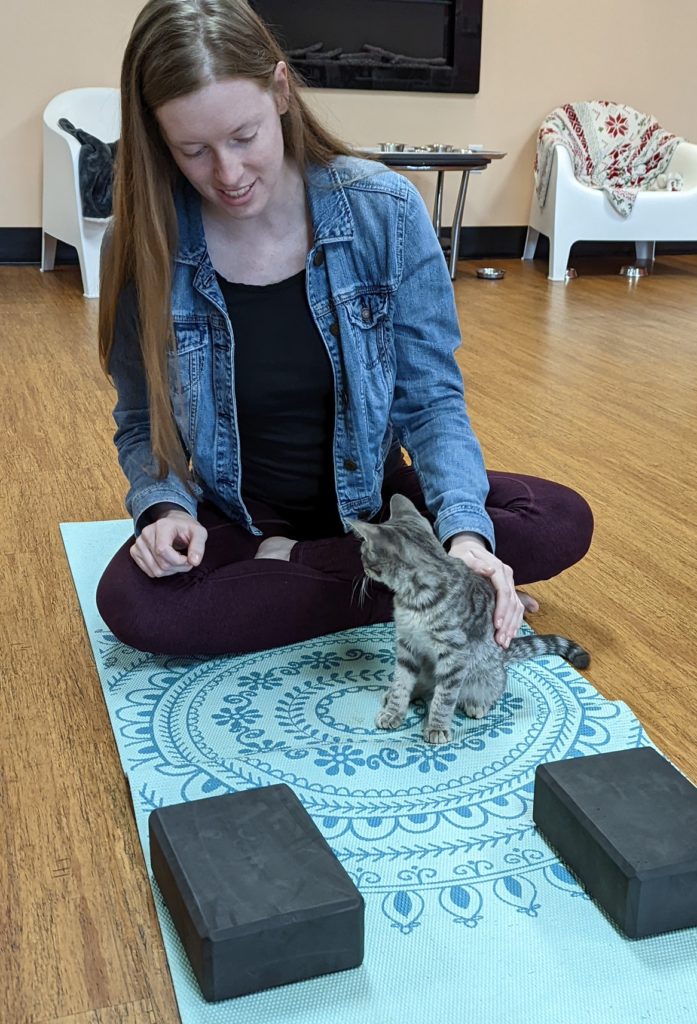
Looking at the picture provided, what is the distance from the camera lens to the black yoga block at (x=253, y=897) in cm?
111

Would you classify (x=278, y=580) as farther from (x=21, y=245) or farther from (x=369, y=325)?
(x=21, y=245)

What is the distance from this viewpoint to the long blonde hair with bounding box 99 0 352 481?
144 cm

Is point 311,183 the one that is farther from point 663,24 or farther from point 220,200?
point 663,24

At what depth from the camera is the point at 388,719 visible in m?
1.60

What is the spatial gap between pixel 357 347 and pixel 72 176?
3589 millimetres

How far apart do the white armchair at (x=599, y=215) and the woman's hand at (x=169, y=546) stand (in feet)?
14.2

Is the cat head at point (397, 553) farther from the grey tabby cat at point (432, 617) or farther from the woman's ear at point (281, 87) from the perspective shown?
the woman's ear at point (281, 87)

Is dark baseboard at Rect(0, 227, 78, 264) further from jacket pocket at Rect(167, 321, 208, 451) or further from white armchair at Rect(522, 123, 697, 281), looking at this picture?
jacket pocket at Rect(167, 321, 208, 451)

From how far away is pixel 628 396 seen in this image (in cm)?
348

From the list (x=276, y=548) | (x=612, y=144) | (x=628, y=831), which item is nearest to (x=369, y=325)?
(x=276, y=548)

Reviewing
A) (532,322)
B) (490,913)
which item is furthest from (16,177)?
(490,913)

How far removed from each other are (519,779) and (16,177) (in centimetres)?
488

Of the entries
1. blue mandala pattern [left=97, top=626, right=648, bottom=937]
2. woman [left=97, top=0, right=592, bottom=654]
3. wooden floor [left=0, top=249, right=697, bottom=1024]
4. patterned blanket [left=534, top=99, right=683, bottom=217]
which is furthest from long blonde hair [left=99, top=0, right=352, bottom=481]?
patterned blanket [left=534, top=99, right=683, bottom=217]

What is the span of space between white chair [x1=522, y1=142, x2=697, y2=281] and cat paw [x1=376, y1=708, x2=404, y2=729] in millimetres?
4423
